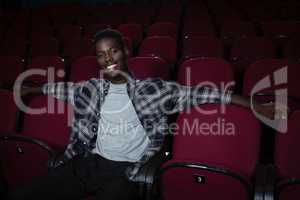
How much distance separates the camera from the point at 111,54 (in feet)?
3.53

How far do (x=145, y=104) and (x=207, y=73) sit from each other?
0.43 metres

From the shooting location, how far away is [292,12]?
300 centimetres

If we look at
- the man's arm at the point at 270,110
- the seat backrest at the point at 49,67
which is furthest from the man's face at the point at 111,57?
the seat backrest at the point at 49,67

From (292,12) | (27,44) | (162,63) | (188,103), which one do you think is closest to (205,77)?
(162,63)

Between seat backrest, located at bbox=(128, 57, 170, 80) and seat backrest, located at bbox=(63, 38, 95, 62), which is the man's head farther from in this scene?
seat backrest, located at bbox=(63, 38, 95, 62)

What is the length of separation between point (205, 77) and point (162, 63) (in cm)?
17

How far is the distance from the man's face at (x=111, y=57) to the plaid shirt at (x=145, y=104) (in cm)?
5

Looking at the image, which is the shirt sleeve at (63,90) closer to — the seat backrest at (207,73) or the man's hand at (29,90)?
the man's hand at (29,90)

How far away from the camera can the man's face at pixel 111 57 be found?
42.3 inches

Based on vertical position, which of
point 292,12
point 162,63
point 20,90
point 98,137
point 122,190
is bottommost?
point 122,190

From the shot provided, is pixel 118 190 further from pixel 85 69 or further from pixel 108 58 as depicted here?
pixel 85 69

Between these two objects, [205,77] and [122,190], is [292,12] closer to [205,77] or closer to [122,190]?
[205,77]

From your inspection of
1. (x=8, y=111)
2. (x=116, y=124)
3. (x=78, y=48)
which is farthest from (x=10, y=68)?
(x=116, y=124)

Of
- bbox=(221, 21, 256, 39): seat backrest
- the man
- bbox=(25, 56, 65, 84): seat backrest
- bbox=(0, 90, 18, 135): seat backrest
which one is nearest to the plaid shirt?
the man
